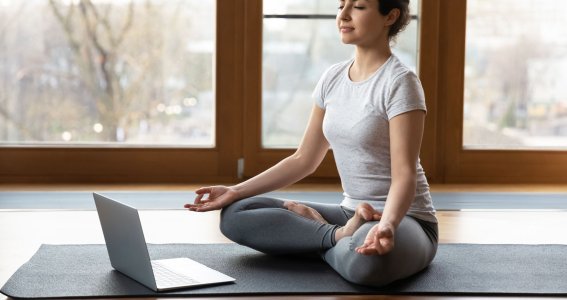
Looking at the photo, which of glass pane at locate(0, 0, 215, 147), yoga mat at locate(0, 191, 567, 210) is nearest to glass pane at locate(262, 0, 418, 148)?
glass pane at locate(0, 0, 215, 147)

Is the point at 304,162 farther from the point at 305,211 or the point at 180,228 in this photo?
the point at 180,228

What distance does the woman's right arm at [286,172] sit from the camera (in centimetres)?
266

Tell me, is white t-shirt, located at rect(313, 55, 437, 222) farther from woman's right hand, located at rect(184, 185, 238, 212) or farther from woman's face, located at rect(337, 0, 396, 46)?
woman's right hand, located at rect(184, 185, 238, 212)

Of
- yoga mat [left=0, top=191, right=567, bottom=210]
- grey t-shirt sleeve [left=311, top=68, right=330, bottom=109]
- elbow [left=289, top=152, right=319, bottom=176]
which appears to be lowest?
yoga mat [left=0, top=191, right=567, bottom=210]

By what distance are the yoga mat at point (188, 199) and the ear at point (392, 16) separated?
1.42m

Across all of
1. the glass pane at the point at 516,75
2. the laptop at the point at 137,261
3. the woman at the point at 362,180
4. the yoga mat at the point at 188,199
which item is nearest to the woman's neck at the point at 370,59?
the woman at the point at 362,180

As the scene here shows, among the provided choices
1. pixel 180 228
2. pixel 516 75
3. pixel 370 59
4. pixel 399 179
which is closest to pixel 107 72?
pixel 180 228

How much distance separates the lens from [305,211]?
2641 millimetres

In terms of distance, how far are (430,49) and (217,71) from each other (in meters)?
1.02

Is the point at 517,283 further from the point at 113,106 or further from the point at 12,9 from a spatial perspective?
the point at 12,9

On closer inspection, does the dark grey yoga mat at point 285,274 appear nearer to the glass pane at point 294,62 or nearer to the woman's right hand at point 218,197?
the woman's right hand at point 218,197

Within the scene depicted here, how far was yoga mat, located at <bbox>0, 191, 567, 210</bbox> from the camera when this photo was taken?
12.5 feet

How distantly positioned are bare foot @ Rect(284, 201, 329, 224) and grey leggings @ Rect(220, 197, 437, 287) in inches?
1.1

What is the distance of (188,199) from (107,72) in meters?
0.91
